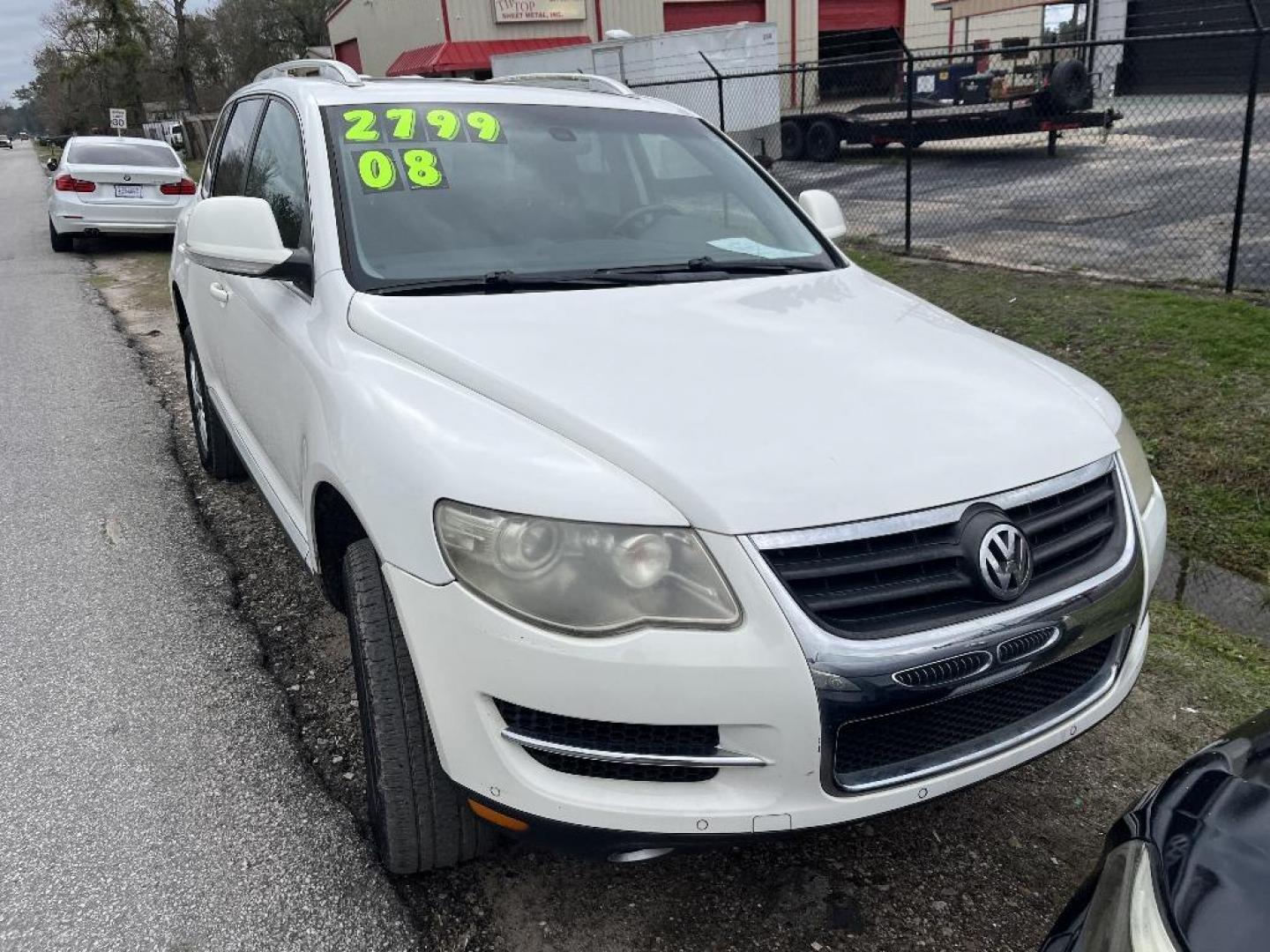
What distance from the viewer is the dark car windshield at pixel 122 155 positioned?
13523mm

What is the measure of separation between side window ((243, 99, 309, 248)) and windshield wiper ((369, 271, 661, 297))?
20.9 inches

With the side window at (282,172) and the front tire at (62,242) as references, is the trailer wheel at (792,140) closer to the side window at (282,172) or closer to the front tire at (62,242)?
the front tire at (62,242)

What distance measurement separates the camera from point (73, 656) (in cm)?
348

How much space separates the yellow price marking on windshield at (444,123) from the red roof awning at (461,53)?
26456 millimetres

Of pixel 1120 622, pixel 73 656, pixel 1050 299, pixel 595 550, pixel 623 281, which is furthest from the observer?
pixel 1050 299

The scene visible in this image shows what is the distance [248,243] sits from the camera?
9.55ft

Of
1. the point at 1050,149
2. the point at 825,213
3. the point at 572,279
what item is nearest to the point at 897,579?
the point at 572,279

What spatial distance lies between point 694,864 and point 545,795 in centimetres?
73

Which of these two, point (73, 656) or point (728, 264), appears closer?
point (728, 264)

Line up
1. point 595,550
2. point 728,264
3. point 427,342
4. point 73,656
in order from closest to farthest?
point 595,550 < point 427,342 < point 728,264 < point 73,656

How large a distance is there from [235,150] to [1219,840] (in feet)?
13.8

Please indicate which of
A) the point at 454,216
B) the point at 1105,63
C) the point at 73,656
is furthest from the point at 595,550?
the point at 1105,63

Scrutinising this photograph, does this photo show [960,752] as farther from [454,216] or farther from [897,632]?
[454,216]

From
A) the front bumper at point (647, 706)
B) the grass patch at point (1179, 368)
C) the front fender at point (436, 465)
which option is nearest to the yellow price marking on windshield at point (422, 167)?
the front fender at point (436, 465)
